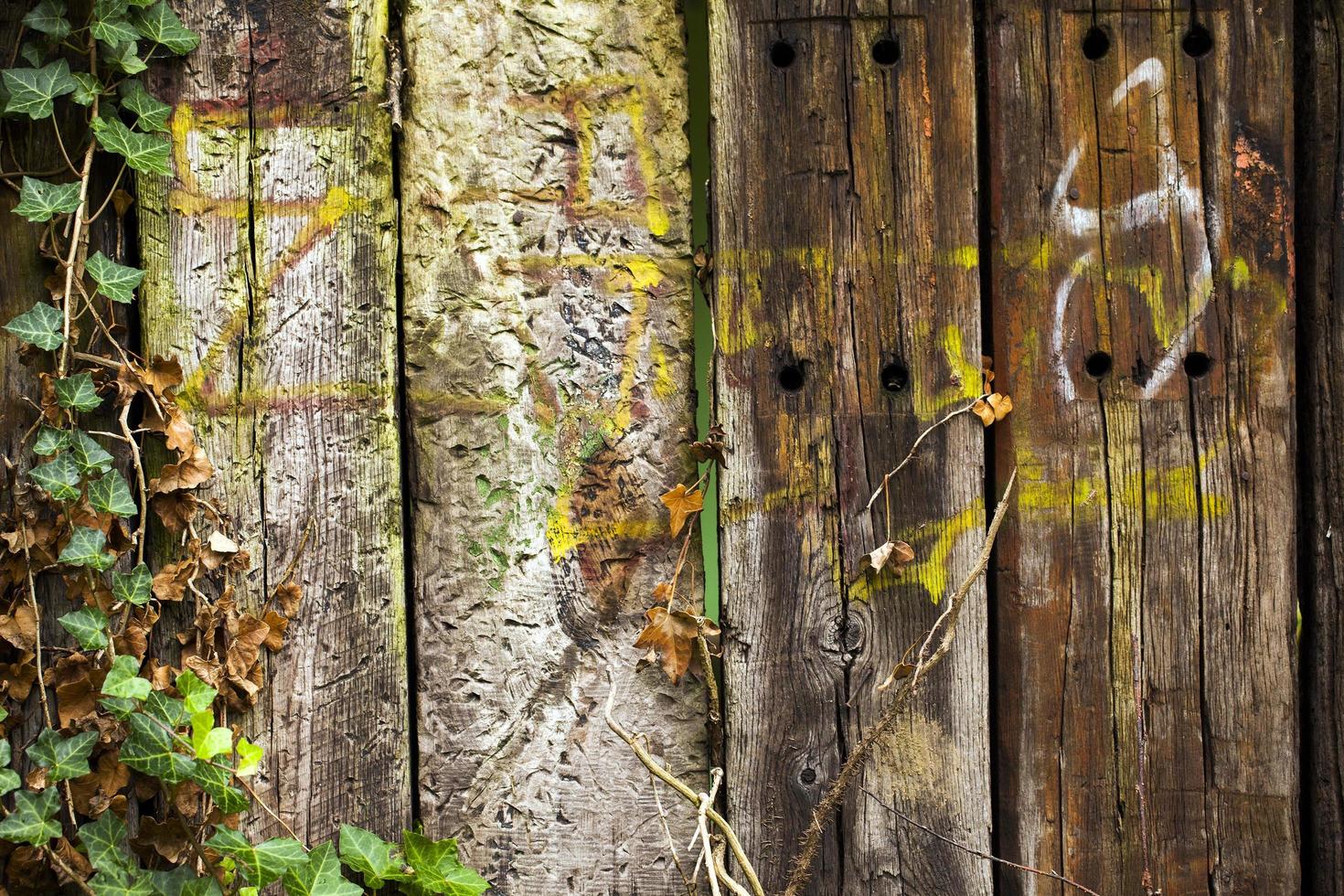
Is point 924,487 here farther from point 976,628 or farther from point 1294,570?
point 1294,570

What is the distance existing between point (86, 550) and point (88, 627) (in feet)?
0.40

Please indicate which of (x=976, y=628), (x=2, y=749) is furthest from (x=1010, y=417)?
(x=2, y=749)

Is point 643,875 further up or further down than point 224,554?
further down

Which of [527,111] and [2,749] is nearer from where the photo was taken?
[2,749]

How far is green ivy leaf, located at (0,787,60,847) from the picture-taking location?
158 centimetres

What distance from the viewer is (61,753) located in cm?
162

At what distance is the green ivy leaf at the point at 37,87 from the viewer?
5.40ft

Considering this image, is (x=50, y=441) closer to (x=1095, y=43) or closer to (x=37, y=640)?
(x=37, y=640)

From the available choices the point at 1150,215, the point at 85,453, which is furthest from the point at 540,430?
the point at 1150,215

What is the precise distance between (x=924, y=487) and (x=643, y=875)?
0.81m

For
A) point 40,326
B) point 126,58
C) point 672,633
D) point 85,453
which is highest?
point 126,58

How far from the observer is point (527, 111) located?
1.76 metres

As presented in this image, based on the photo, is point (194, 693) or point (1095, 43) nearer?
point (194, 693)

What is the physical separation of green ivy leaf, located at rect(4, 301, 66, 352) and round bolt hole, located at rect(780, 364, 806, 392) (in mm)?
1166
